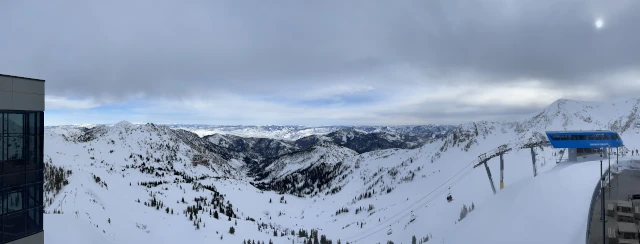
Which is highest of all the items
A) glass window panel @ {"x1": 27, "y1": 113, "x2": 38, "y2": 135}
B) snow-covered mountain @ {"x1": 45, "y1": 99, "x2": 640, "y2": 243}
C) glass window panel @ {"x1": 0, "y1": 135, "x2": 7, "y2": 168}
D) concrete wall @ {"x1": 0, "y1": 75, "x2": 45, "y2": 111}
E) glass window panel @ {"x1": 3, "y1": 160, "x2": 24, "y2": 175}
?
concrete wall @ {"x1": 0, "y1": 75, "x2": 45, "y2": 111}

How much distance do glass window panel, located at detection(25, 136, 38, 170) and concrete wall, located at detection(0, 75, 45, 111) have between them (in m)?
1.69

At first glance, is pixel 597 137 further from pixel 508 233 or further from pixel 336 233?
pixel 336 233

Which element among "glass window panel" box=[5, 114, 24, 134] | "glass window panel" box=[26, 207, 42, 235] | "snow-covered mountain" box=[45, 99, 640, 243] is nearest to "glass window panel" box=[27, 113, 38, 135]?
"glass window panel" box=[5, 114, 24, 134]

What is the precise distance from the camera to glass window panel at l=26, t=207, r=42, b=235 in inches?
691

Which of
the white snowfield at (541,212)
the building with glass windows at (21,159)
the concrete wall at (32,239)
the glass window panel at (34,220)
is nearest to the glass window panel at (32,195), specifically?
the building with glass windows at (21,159)

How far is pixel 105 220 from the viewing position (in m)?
36.8

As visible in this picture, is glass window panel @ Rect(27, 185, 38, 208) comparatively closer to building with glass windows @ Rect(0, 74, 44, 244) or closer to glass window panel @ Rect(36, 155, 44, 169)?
building with glass windows @ Rect(0, 74, 44, 244)

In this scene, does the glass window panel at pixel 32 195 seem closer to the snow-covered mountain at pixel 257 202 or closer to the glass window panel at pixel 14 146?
the glass window panel at pixel 14 146

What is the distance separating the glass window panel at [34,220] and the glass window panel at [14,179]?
5.59ft

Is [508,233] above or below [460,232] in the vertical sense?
above

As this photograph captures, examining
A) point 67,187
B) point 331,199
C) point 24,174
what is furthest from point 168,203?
point 331,199

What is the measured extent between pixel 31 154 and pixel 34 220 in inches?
144

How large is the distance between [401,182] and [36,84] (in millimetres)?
123485

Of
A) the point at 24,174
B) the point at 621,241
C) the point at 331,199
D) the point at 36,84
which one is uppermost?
the point at 36,84
